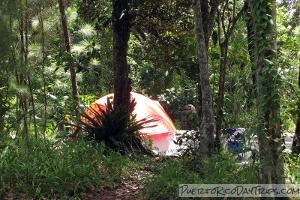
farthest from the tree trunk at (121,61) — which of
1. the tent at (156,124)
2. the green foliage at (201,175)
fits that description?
the green foliage at (201,175)

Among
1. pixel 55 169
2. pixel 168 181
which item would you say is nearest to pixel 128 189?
pixel 168 181

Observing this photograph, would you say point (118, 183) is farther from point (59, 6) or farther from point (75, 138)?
point (59, 6)

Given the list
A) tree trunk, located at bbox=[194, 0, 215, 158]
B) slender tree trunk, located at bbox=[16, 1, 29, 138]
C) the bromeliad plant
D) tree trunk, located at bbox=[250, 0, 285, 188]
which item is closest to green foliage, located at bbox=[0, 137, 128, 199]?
slender tree trunk, located at bbox=[16, 1, 29, 138]

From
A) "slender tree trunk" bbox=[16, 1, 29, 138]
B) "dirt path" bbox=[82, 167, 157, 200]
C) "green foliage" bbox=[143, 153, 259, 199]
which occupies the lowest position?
"dirt path" bbox=[82, 167, 157, 200]

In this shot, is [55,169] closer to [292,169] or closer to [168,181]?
[168,181]

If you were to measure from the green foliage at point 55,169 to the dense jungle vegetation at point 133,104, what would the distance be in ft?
0.04

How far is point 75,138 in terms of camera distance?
713 centimetres

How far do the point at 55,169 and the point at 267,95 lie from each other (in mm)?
2586

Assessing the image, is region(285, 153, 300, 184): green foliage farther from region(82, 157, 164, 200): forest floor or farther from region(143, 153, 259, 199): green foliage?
region(82, 157, 164, 200): forest floor

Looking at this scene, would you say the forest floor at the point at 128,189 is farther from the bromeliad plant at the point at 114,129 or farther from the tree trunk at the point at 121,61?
the tree trunk at the point at 121,61

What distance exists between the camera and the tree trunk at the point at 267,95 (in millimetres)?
4191

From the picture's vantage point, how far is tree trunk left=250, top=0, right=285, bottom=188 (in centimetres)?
419

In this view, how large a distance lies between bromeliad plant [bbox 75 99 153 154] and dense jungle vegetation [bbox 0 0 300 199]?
2 centimetres

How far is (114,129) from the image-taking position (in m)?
7.38
